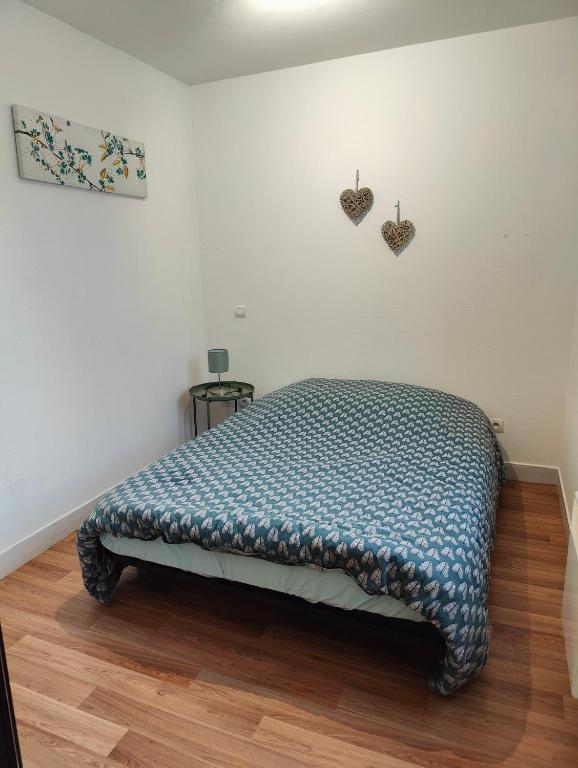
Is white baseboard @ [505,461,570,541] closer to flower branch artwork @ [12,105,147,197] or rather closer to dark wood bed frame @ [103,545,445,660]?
dark wood bed frame @ [103,545,445,660]

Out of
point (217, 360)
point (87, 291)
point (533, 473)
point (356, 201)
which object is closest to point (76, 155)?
point (87, 291)

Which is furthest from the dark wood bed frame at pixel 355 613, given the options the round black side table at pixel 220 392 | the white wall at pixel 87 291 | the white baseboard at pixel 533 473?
the white baseboard at pixel 533 473

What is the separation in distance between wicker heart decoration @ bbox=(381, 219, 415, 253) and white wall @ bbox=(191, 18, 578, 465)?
5 centimetres

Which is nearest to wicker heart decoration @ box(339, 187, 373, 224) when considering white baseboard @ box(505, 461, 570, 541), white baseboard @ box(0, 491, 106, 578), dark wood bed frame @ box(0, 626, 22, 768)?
white baseboard @ box(505, 461, 570, 541)

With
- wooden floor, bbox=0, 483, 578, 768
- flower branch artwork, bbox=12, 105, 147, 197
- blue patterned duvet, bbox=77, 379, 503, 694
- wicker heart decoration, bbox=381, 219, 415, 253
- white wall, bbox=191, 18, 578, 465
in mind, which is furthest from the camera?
wicker heart decoration, bbox=381, 219, 415, 253

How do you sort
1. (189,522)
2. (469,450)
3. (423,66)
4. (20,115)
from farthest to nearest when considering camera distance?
(423,66)
(469,450)
(20,115)
(189,522)

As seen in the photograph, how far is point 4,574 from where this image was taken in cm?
231

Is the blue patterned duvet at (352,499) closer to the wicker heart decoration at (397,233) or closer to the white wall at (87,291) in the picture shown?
the white wall at (87,291)

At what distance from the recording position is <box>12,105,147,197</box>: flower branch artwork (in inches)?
88.7

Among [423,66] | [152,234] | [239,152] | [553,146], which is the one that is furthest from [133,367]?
[553,146]

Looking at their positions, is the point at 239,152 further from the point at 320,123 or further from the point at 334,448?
the point at 334,448

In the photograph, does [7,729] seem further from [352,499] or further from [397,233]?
[397,233]

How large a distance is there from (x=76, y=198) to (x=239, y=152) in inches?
46.1

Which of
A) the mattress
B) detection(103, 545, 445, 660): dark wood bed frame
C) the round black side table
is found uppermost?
the round black side table
